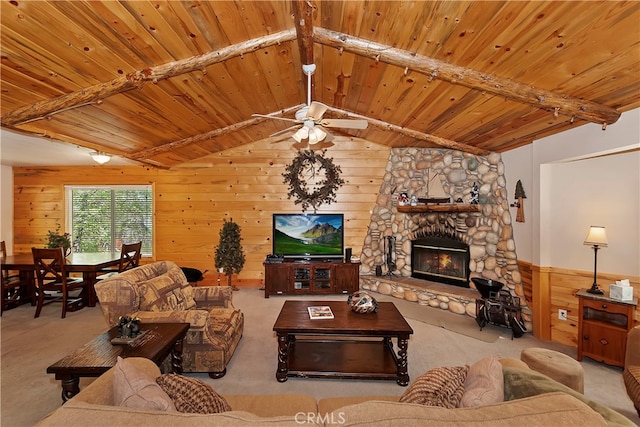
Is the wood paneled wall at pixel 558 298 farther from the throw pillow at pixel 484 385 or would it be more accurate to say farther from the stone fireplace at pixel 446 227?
the throw pillow at pixel 484 385

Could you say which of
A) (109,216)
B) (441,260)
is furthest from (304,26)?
(109,216)

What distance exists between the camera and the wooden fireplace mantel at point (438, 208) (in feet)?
16.1

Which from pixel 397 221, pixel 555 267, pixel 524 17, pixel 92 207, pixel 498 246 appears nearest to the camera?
pixel 524 17

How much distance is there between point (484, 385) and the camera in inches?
50.2

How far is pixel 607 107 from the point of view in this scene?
283 centimetres

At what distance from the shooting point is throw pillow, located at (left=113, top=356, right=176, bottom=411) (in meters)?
1.14

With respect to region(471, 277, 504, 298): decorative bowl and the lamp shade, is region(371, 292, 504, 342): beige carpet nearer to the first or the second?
region(471, 277, 504, 298): decorative bowl

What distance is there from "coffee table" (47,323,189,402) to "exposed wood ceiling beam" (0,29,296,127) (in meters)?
2.13

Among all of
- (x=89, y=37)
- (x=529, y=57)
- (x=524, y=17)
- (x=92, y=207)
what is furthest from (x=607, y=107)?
(x=92, y=207)

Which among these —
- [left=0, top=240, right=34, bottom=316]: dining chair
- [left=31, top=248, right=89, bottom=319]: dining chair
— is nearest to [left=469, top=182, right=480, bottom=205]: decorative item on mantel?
[left=31, top=248, right=89, bottom=319]: dining chair

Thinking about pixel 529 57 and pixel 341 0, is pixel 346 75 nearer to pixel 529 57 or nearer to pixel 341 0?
pixel 341 0

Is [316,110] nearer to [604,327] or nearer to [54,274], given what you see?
[604,327]

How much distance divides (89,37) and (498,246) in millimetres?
5437

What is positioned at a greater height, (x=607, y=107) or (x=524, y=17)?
(x=524, y=17)
